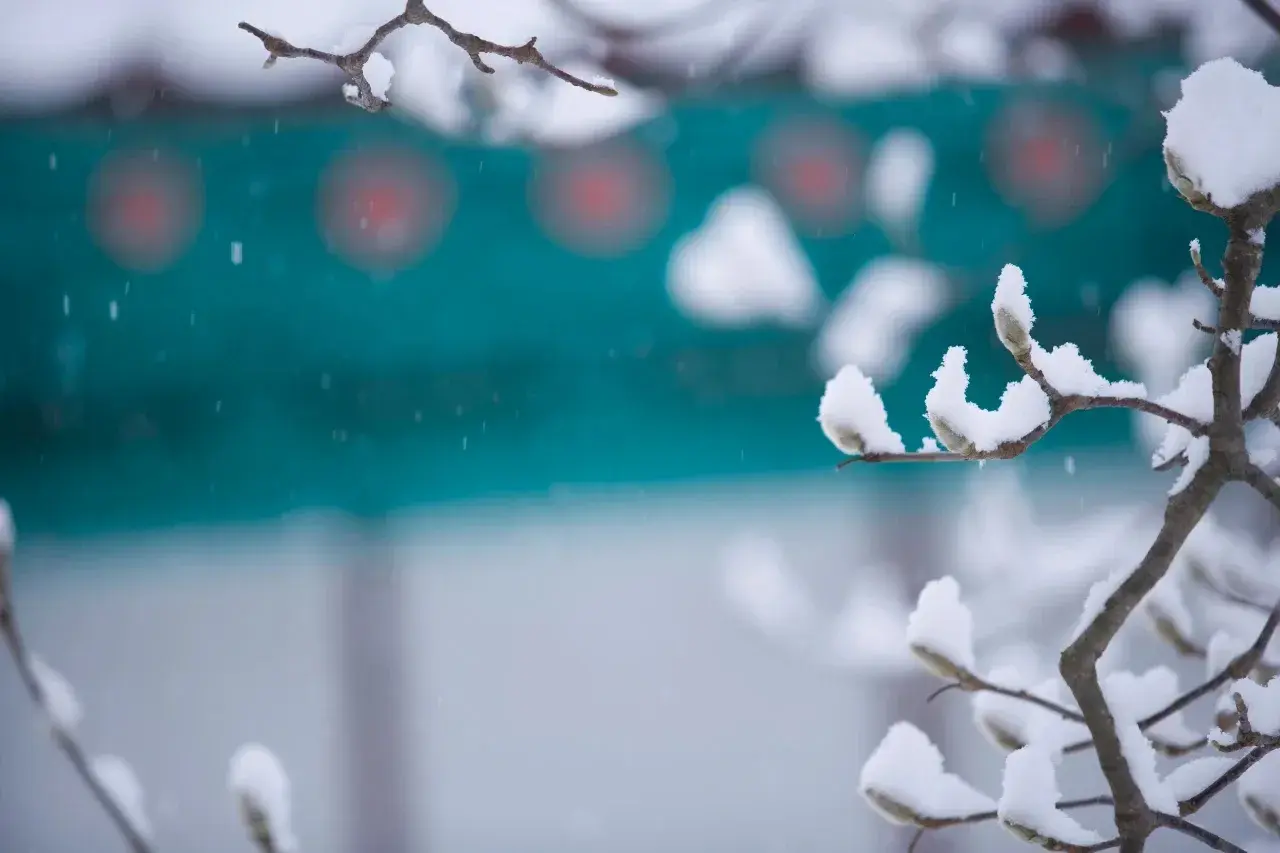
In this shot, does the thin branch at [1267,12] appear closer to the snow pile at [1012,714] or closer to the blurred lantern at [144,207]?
the snow pile at [1012,714]

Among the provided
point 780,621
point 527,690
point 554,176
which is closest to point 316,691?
point 527,690

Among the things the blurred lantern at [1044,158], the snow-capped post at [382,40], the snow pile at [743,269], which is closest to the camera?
the snow-capped post at [382,40]

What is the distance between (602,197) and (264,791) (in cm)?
131

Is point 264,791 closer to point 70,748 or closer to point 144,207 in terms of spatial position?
point 70,748

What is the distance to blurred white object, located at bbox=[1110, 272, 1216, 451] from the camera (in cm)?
137

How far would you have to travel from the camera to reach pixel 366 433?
172 cm

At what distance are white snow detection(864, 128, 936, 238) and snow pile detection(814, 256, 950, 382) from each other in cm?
7

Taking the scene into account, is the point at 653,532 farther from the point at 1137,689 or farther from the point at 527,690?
the point at 1137,689

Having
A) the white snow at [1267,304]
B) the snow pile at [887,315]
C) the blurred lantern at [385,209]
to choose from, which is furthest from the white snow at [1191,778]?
A: the blurred lantern at [385,209]

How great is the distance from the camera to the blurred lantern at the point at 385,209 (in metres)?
1.70

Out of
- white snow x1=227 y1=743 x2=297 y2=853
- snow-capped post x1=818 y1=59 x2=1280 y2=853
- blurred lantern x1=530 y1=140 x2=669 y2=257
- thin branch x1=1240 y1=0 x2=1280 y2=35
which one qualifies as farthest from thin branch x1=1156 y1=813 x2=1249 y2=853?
blurred lantern x1=530 y1=140 x2=669 y2=257

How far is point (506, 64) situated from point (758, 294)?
2.16ft

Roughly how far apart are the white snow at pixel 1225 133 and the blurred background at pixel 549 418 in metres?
1.16

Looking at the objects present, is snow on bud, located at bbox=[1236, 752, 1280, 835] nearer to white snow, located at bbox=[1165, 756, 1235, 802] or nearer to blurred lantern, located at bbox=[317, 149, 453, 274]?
white snow, located at bbox=[1165, 756, 1235, 802]
